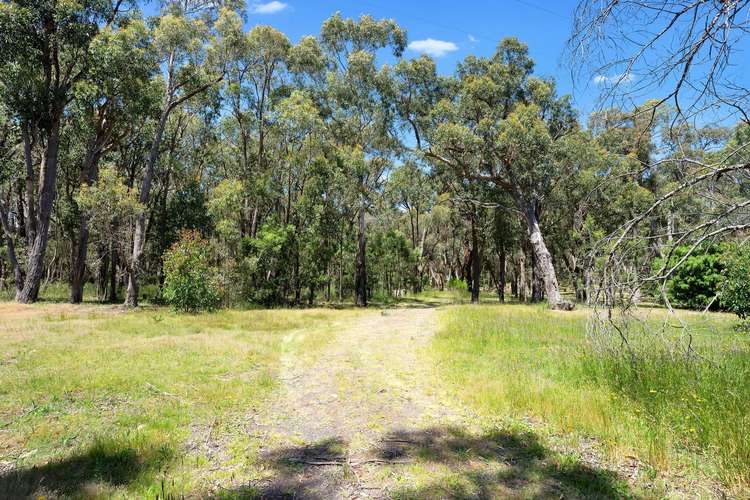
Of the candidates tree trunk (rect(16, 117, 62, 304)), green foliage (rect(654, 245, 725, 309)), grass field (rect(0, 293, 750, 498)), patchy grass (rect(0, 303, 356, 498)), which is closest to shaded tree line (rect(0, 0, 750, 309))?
tree trunk (rect(16, 117, 62, 304))

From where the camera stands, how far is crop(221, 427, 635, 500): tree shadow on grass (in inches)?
137

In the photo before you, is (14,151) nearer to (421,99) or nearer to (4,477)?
(421,99)

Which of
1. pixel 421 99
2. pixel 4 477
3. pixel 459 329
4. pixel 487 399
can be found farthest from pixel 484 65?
pixel 4 477

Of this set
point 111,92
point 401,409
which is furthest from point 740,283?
point 111,92

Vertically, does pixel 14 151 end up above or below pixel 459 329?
above

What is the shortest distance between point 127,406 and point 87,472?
5.95 feet

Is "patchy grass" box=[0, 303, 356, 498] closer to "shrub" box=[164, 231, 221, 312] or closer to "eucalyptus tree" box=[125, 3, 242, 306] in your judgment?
"shrub" box=[164, 231, 221, 312]

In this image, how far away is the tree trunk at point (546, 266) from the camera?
18163mm

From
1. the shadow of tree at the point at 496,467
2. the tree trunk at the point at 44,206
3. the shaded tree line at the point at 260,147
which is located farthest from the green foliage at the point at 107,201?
the shadow of tree at the point at 496,467

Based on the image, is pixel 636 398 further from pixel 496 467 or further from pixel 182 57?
pixel 182 57

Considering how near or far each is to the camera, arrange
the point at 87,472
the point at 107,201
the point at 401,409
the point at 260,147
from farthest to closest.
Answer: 1. the point at 260,147
2. the point at 107,201
3. the point at 401,409
4. the point at 87,472

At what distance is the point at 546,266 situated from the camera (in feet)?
62.5

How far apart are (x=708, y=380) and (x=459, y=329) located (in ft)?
19.7

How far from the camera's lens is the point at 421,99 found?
2336cm
